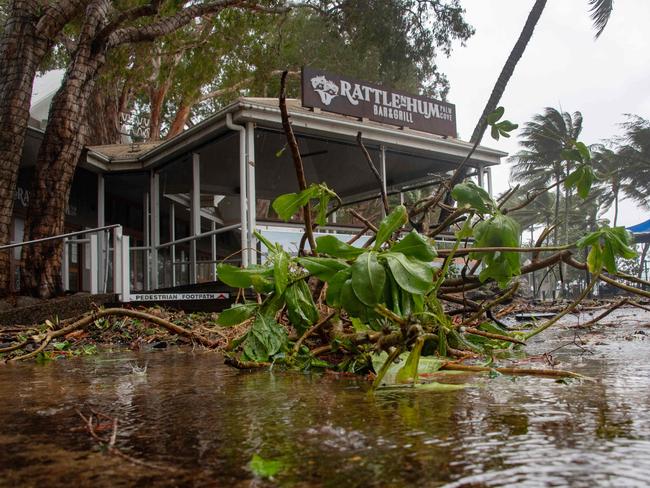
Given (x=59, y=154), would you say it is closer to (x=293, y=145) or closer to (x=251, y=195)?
(x=251, y=195)

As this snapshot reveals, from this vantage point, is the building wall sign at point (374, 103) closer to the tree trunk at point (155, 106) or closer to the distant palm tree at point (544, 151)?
the tree trunk at point (155, 106)

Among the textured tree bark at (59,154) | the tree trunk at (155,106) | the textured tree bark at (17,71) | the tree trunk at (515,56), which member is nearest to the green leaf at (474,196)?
the textured tree bark at (59,154)

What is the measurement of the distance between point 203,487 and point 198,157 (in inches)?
379

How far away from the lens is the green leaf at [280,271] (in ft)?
6.04

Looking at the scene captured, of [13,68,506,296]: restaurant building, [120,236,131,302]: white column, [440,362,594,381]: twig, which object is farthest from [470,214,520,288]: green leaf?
[120,236,131,302]: white column

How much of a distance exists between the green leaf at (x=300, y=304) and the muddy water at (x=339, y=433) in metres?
Result: 0.20

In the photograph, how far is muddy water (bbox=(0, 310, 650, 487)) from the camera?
2.50 feet

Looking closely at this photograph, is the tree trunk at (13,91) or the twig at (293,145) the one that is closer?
the twig at (293,145)

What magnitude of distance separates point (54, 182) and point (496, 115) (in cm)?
775

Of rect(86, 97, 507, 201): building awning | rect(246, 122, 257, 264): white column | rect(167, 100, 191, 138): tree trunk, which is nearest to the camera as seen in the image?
rect(246, 122, 257, 264): white column

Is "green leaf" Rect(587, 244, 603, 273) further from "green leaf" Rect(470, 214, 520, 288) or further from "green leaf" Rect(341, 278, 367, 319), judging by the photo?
"green leaf" Rect(341, 278, 367, 319)

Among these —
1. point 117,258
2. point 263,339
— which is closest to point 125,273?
point 117,258

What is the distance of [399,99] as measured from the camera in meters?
10.7

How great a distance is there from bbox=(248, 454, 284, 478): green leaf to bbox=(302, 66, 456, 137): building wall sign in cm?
881
